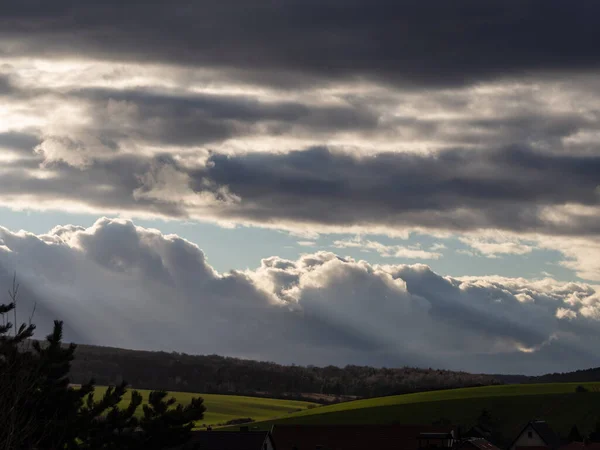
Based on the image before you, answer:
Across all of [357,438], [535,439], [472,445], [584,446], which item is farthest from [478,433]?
[472,445]

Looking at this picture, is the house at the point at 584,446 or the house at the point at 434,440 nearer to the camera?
the house at the point at 434,440

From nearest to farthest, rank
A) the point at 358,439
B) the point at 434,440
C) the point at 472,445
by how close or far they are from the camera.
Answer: the point at 472,445, the point at 434,440, the point at 358,439

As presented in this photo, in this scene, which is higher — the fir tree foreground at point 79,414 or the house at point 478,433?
the house at point 478,433

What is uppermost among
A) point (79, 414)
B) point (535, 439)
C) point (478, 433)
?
point (478, 433)

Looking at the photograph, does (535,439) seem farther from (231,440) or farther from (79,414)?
(79,414)

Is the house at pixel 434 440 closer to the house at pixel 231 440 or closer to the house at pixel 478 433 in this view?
the house at pixel 231 440

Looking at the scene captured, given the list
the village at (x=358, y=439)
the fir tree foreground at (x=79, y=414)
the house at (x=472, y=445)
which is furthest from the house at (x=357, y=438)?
the fir tree foreground at (x=79, y=414)

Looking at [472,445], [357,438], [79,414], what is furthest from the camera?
[357,438]

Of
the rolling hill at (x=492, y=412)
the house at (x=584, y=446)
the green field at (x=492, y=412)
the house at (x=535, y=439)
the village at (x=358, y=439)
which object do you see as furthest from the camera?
the green field at (x=492, y=412)

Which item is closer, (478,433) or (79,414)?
(79,414)

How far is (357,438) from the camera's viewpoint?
418ft

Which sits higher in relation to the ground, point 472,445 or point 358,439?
point 358,439

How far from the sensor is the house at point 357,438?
403 feet

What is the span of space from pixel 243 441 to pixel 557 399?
9478 cm
